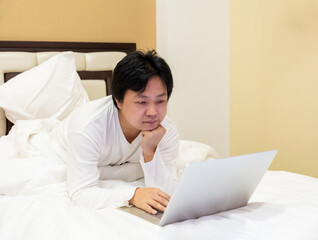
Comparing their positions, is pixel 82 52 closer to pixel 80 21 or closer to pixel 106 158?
pixel 80 21

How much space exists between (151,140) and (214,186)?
0.52 m

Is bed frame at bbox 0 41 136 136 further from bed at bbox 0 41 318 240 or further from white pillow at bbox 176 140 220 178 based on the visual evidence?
white pillow at bbox 176 140 220 178

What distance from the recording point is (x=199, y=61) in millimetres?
3170

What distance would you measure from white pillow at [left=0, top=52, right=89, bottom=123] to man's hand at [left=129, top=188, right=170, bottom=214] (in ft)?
3.70

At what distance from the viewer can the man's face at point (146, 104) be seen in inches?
56.7

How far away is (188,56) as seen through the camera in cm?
322

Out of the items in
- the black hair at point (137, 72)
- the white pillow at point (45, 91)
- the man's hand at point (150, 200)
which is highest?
the black hair at point (137, 72)

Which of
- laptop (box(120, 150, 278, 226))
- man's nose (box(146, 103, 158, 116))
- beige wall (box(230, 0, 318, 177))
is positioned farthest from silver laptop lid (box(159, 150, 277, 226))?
beige wall (box(230, 0, 318, 177))

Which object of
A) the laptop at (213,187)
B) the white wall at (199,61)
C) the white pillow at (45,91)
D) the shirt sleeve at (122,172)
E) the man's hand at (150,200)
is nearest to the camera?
the laptop at (213,187)

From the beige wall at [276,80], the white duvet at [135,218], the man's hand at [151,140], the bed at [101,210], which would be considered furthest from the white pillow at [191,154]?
the beige wall at [276,80]

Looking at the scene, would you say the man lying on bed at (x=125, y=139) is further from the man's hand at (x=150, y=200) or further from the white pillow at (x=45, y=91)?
the white pillow at (x=45, y=91)

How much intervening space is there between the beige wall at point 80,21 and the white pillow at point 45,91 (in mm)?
364

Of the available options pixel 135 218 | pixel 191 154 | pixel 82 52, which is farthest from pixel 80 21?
pixel 135 218

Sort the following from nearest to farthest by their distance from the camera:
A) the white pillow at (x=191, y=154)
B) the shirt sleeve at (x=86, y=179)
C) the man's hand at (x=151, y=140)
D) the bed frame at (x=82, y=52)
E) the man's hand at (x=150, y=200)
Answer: the man's hand at (x=150, y=200)
the shirt sleeve at (x=86, y=179)
the man's hand at (x=151, y=140)
the white pillow at (x=191, y=154)
the bed frame at (x=82, y=52)
